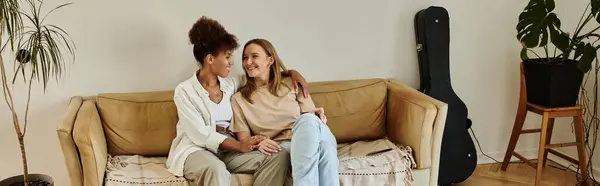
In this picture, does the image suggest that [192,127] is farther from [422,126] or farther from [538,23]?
[538,23]

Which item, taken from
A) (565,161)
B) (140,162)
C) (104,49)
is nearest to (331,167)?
(140,162)

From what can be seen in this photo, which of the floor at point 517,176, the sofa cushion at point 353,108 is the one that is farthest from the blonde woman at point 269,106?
the floor at point 517,176

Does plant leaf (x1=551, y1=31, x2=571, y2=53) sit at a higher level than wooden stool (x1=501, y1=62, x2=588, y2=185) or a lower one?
higher

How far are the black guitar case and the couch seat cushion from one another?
1.75 ft

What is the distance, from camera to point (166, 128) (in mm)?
2811

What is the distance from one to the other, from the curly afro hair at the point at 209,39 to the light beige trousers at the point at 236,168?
1.52 feet

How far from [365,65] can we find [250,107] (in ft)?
2.77

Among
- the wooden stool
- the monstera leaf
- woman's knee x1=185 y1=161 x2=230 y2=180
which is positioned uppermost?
the monstera leaf

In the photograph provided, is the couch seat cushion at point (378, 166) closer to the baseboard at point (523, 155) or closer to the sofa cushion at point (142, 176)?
the sofa cushion at point (142, 176)

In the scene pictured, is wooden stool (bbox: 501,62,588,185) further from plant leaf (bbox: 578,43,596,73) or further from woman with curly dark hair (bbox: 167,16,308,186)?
woman with curly dark hair (bbox: 167,16,308,186)

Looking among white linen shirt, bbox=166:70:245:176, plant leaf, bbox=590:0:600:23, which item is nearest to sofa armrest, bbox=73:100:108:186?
white linen shirt, bbox=166:70:245:176

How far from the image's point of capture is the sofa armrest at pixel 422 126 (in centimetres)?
261

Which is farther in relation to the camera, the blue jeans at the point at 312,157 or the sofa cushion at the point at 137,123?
the sofa cushion at the point at 137,123

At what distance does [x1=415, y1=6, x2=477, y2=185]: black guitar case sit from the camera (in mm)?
3152
